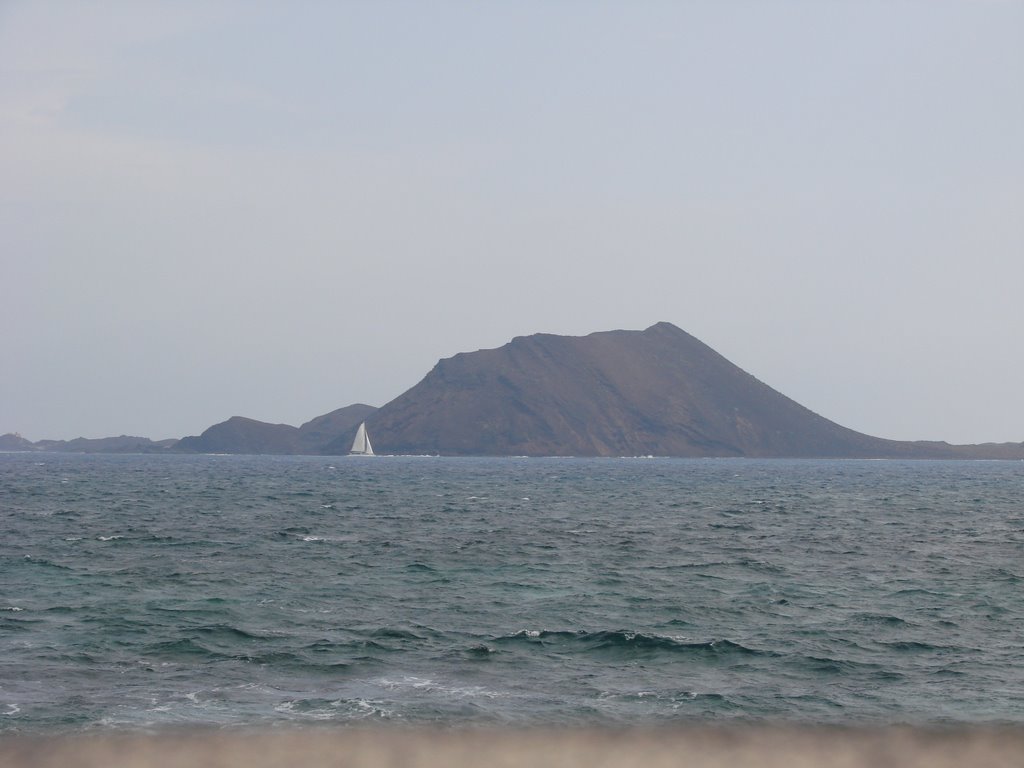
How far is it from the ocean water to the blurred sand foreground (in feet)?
26.2

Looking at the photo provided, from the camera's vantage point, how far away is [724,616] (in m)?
28.7

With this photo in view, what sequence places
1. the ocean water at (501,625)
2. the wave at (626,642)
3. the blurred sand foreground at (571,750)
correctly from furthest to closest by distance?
the wave at (626,642)
the ocean water at (501,625)
the blurred sand foreground at (571,750)

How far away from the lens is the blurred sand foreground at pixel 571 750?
877 centimetres

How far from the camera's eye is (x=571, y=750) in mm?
8977

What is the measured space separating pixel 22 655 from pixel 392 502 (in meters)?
58.4

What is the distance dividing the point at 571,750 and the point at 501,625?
18.1 meters

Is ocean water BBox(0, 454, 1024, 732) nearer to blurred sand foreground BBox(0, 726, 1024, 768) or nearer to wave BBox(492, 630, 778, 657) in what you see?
wave BBox(492, 630, 778, 657)

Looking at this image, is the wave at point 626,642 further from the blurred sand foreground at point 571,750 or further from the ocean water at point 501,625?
the blurred sand foreground at point 571,750

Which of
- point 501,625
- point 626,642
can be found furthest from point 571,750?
point 501,625

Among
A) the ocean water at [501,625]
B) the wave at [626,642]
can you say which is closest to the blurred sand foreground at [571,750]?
the ocean water at [501,625]

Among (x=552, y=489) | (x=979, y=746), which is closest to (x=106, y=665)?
(x=979, y=746)

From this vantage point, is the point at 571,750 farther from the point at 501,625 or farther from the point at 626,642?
the point at 501,625

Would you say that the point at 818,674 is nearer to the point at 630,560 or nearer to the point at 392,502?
the point at 630,560

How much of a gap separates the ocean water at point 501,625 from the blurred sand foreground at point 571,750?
7995 mm
